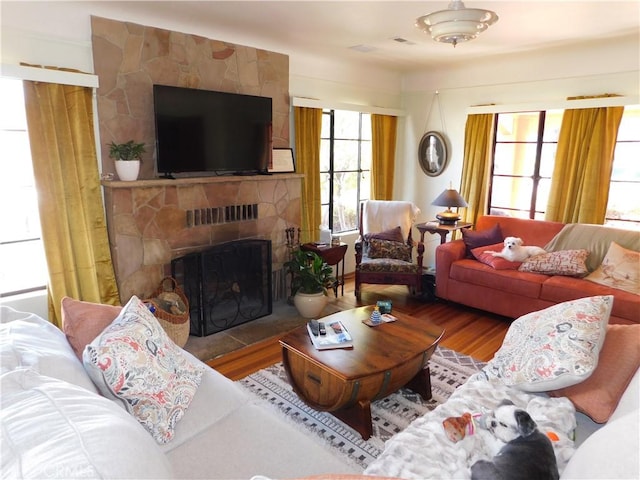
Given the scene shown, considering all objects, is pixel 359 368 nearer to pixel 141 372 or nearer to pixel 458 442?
pixel 458 442

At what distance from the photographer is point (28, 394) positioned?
1.19 m

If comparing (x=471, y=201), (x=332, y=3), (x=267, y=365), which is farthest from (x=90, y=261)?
(x=471, y=201)

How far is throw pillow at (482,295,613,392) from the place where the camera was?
71.1 inches

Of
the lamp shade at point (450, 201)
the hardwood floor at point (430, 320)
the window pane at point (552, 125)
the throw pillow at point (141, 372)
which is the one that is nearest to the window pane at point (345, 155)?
the lamp shade at point (450, 201)

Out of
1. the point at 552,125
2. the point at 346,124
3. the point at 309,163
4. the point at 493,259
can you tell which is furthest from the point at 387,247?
the point at 552,125

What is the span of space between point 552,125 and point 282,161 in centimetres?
304

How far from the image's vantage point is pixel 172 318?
121 inches

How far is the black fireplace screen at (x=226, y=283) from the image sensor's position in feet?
11.9

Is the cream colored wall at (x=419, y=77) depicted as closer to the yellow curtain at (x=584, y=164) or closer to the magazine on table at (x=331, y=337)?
the yellow curtain at (x=584, y=164)

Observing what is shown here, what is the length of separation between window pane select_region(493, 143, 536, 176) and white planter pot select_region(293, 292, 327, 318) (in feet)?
9.36

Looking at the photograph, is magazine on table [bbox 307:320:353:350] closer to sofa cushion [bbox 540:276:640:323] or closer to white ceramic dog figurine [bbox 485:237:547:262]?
sofa cushion [bbox 540:276:640:323]

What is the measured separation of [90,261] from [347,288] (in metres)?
2.77

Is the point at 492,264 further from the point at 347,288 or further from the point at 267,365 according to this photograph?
the point at 267,365

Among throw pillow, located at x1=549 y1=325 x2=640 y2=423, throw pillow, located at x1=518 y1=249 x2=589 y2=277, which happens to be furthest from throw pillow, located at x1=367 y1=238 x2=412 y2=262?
throw pillow, located at x1=549 y1=325 x2=640 y2=423
